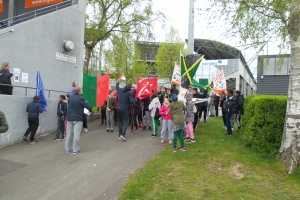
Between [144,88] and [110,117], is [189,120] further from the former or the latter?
[110,117]

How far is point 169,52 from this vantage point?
37.3 m

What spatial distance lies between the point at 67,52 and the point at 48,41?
1.44 meters

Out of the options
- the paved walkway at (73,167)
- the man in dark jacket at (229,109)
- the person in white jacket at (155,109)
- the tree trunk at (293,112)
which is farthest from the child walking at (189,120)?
the tree trunk at (293,112)

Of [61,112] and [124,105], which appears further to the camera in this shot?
[61,112]

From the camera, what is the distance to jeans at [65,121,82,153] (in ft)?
29.8

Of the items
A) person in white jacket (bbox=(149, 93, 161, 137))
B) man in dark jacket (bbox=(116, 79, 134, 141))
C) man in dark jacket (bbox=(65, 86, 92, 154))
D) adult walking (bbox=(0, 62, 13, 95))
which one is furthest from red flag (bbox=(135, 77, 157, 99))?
adult walking (bbox=(0, 62, 13, 95))

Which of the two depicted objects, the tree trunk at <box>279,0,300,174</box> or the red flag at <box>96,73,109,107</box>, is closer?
the tree trunk at <box>279,0,300,174</box>

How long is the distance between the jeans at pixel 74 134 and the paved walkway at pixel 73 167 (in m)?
0.27

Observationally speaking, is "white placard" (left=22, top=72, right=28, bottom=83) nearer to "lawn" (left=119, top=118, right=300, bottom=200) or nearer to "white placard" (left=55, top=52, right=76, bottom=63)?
"white placard" (left=55, top=52, right=76, bottom=63)

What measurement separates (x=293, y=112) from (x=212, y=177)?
2.55 metres

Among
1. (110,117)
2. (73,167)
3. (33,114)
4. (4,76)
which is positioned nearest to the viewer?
(73,167)

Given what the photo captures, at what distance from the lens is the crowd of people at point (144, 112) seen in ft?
29.8

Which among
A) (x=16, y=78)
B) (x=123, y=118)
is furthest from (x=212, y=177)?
(x=16, y=78)

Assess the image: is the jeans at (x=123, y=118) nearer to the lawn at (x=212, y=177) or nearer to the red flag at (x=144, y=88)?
the red flag at (x=144, y=88)
